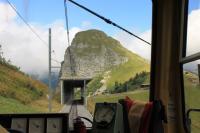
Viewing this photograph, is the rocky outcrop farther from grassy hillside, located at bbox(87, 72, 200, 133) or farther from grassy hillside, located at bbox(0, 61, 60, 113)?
grassy hillside, located at bbox(87, 72, 200, 133)

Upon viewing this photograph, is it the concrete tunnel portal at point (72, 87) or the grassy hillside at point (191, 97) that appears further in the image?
the concrete tunnel portal at point (72, 87)

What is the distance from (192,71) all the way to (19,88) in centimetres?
252

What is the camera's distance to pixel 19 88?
5.04 metres

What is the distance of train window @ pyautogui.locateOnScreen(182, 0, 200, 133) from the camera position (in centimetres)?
304

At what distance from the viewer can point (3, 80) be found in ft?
14.8

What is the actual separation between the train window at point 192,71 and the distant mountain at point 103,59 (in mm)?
508

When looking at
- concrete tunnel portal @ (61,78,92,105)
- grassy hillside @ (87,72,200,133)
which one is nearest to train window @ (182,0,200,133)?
grassy hillside @ (87,72,200,133)

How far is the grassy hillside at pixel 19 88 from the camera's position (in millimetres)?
4676

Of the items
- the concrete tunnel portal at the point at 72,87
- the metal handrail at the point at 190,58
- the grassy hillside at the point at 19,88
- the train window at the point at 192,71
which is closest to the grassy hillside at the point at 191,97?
the train window at the point at 192,71

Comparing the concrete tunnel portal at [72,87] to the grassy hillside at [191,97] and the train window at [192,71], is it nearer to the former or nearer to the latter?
the grassy hillside at [191,97]

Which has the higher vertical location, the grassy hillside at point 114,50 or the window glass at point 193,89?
the grassy hillside at point 114,50

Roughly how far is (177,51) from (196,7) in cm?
39

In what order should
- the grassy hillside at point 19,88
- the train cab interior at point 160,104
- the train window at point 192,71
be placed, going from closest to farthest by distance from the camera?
the train cab interior at point 160,104, the train window at point 192,71, the grassy hillside at point 19,88

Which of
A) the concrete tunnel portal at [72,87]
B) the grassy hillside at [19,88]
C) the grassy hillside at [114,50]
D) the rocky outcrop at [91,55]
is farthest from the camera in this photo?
the grassy hillside at [19,88]
